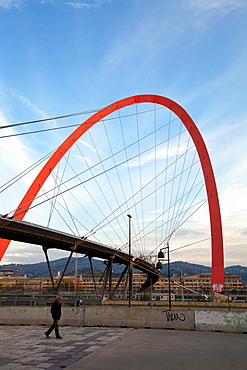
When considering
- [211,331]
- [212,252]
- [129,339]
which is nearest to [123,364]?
[129,339]

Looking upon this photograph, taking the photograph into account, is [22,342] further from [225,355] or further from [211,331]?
[211,331]

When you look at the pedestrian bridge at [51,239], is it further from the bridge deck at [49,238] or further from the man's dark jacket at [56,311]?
the man's dark jacket at [56,311]

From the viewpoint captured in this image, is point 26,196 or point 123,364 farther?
point 26,196

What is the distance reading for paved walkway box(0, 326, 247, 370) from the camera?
7855 mm

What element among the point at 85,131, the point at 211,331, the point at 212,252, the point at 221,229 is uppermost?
the point at 85,131

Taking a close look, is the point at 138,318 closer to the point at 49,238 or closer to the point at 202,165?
the point at 49,238

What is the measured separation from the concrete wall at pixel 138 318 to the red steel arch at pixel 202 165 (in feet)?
61.7

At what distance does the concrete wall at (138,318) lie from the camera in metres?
15.2

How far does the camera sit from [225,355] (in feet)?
30.0

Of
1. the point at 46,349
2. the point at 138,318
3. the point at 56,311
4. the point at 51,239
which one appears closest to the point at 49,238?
the point at 51,239

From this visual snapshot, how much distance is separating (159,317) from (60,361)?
8766 millimetres

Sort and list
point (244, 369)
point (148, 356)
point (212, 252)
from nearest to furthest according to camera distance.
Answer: point (244, 369), point (148, 356), point (212, 252)

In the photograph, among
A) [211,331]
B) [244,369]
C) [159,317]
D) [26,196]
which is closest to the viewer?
[244,369]

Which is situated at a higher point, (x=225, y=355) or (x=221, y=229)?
(x=221, y=229)
